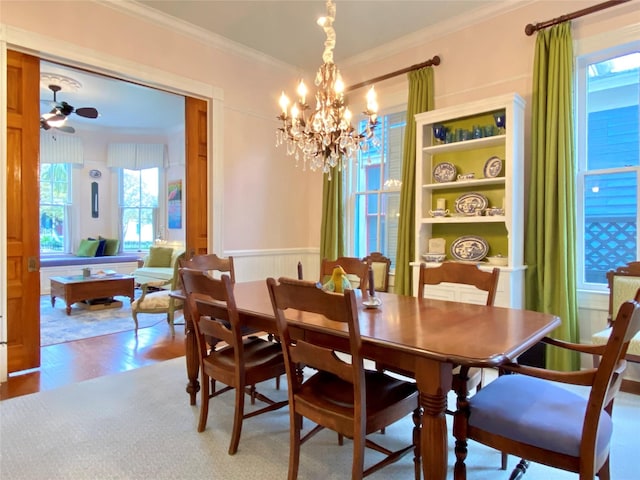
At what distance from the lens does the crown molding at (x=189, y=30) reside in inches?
140

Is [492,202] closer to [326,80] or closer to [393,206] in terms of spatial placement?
[393,206]

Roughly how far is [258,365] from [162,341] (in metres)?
2.48

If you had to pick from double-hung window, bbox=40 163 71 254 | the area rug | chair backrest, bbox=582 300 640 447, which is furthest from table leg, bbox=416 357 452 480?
double-hung window, bbox=40 163 71 254

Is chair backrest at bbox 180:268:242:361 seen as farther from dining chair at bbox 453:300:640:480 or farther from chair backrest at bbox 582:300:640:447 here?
chair backrest at bbox 582:300:640:447

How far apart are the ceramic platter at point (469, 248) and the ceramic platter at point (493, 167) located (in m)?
0.58

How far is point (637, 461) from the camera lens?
201cm

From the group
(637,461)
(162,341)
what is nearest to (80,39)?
(162,341)

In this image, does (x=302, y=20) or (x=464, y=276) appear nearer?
(x=464, y=276)

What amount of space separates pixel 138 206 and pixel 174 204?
109 cm

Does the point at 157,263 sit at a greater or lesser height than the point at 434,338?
lesser

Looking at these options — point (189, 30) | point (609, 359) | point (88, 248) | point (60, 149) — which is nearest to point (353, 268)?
point (609, 359)

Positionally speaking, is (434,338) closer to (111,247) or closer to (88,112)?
(88,112)

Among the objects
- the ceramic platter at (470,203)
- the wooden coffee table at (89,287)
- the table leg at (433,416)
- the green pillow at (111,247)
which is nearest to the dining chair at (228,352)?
the table leg at (433,416)

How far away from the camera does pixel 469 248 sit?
3.69m
